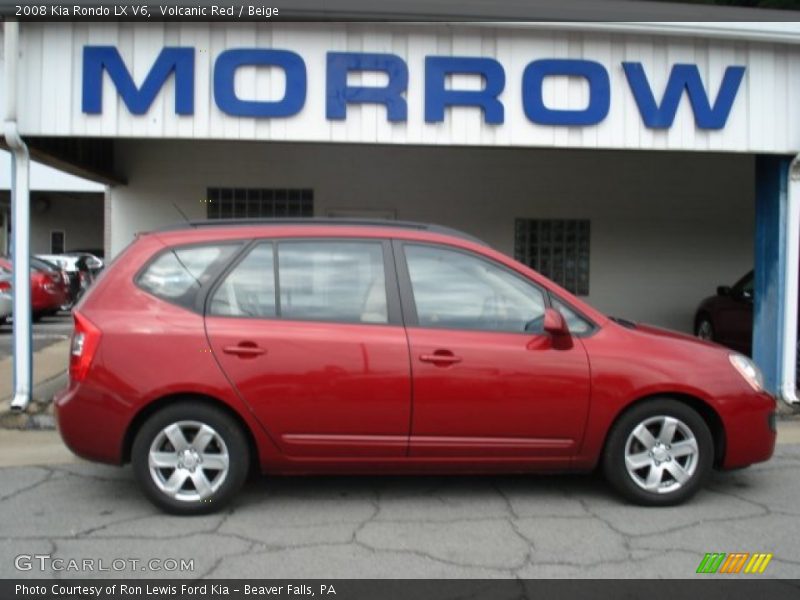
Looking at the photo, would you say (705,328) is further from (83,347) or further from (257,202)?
(83,347)

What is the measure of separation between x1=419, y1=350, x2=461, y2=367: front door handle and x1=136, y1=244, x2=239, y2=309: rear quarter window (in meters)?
1.32

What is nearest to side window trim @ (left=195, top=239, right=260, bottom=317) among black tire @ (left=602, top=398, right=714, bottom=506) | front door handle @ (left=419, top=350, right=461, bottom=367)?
front door handle @ (left=419, top=350, right=461, bottom=367)

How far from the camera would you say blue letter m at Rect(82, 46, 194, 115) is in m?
6.71

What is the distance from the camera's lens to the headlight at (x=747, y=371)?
15.3ft

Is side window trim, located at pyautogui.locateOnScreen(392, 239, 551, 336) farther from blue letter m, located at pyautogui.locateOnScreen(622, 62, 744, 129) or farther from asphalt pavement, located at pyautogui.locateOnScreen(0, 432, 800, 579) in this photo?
blue letter m, located at pyautogui.locateOnScreen(622, 62, 744, 129)

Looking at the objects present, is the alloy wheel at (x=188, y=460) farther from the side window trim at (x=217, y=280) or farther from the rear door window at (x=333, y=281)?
the rear door window at (x=333, y=281)

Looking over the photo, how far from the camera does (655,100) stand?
707 centimetres

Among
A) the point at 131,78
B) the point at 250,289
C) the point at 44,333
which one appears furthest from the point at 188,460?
the point at 44,333

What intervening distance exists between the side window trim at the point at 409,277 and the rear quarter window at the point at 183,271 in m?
0.98

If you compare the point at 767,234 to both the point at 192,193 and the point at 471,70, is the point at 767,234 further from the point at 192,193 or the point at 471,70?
the point at 192,193

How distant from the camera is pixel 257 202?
11.3 meters

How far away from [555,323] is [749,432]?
144 centimetres

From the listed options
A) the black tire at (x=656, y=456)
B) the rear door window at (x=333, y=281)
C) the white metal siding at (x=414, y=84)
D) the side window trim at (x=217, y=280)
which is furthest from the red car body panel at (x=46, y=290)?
the black tire at (x=656, y=456)

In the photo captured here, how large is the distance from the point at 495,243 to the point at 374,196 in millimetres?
1956
